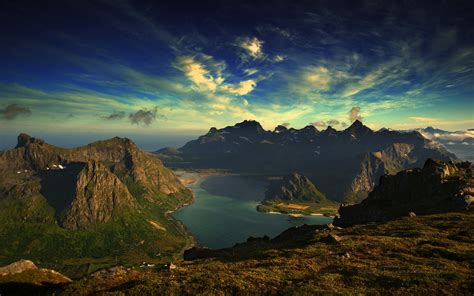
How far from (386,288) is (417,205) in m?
112

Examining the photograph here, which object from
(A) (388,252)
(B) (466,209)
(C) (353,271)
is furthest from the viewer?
(B) (466,209)

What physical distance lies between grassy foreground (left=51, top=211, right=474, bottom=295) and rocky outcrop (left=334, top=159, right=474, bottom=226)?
5407cm

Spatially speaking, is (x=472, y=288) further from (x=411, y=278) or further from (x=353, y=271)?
(x=353, y=271)

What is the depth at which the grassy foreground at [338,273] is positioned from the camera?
4012cm

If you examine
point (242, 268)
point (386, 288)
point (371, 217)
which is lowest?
point (371, 217)

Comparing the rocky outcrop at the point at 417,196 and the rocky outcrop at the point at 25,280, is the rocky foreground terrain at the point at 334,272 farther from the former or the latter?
the rocky outcrop at the point at 417,196

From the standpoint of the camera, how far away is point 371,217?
13112 centimetres

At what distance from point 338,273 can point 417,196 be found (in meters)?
126

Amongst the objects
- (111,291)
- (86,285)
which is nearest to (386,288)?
(111,291)

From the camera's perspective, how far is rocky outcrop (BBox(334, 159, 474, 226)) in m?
122

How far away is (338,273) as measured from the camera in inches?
1874

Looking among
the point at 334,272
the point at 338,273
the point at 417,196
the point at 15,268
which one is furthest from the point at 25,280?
the point at 417,196

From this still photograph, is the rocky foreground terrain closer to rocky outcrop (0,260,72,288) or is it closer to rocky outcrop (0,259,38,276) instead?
rocky outcrop (0,260,72,288)

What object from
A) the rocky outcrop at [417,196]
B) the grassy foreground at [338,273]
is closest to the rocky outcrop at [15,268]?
the grassy foreground at [338,273]
